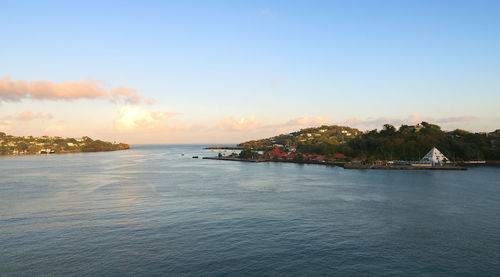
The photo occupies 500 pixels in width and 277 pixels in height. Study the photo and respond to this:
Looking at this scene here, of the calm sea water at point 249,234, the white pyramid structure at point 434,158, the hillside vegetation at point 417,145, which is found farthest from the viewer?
the hillside vegetation at point 417,145

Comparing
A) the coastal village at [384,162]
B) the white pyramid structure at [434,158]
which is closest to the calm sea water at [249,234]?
the coastal village at [384,162]

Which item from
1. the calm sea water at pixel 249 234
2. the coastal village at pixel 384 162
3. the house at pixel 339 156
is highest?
the house at pixel 339 156

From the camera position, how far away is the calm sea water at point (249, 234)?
1948cm

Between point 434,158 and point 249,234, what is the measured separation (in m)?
87.7

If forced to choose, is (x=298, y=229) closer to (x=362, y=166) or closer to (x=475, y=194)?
(x=475, y=194)

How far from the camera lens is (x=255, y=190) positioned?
50.6 metres

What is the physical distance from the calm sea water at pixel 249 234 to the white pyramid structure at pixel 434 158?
5059 cm

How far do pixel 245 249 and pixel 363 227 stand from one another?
1234cm

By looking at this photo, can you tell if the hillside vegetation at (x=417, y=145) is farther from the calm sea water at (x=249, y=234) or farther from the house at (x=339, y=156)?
the calm sea water at (x=249, y=234)

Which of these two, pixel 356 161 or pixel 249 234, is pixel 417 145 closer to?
pixel 356 161

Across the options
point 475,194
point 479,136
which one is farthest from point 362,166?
point 479,136

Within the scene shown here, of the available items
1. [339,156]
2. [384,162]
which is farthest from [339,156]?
[384,162]

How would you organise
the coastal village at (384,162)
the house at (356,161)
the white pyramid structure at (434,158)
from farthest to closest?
the house at (356,161) → the white pyramid structure at (434,158) → the coastal village at (384,162)

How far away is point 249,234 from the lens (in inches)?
1013
